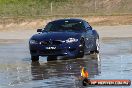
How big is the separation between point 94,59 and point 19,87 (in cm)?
768

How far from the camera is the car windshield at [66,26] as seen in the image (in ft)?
72.7

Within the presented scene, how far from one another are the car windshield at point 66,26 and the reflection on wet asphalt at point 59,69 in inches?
42.4

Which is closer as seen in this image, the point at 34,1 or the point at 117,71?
the point at 117,71

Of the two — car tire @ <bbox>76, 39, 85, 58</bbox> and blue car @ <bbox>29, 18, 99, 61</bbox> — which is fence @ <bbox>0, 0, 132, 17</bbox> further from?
car tire @ <bbox>76, 39, 85, 58</bbox>

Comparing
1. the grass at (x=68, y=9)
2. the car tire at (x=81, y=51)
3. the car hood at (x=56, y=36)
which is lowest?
the grass at (x=68, y=9)

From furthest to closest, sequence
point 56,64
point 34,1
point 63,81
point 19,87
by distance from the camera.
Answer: point 34,1 → point 56,64 → point 63,81 → point 19,87

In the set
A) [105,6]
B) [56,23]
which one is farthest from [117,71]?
[105,6]

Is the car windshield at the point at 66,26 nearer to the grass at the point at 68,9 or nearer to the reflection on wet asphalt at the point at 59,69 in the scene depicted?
the reflection on wet asphalt at the point at 59,69

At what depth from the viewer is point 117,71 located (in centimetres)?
1641

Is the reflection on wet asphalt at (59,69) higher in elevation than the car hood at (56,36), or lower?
lower

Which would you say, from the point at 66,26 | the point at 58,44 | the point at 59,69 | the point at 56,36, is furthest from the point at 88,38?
the point at 59,69

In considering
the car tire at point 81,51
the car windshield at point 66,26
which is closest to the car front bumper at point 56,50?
the car tire at point 81,51

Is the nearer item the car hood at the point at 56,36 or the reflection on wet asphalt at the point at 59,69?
the reflection on wet asphalt at the point at 59,69

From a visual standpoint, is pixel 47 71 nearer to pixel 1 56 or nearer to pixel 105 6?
pixel 1 56
